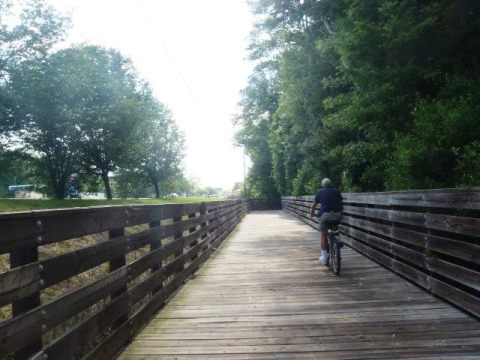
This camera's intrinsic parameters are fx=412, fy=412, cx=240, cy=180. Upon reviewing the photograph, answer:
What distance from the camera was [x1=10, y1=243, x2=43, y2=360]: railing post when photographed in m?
2.41

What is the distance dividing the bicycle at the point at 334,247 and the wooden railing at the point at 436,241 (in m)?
0.86

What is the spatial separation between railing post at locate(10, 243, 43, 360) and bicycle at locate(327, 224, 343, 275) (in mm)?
5538

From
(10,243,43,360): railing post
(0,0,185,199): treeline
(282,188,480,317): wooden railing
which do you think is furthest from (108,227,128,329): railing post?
(0,0,185,199): treeline

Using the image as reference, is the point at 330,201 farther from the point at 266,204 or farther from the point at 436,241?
the point at 266,204

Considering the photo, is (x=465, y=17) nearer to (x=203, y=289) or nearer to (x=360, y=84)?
(x=360, y=84)

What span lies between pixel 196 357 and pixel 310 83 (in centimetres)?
1902

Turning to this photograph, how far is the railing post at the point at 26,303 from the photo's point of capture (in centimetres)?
241

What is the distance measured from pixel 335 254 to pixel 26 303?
5.73m

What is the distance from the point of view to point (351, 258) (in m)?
9.08

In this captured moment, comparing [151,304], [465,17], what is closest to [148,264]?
[151,304]

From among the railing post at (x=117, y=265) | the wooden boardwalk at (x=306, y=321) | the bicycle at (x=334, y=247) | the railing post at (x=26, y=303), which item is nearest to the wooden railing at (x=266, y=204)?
the bicycle at (x=334, y=247)

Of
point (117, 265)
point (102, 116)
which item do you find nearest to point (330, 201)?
point (117, 265)

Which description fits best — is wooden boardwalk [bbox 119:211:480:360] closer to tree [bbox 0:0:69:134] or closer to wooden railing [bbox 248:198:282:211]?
tree [bbox 0:0:69:134]

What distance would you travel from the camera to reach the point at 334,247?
750 centimetres
